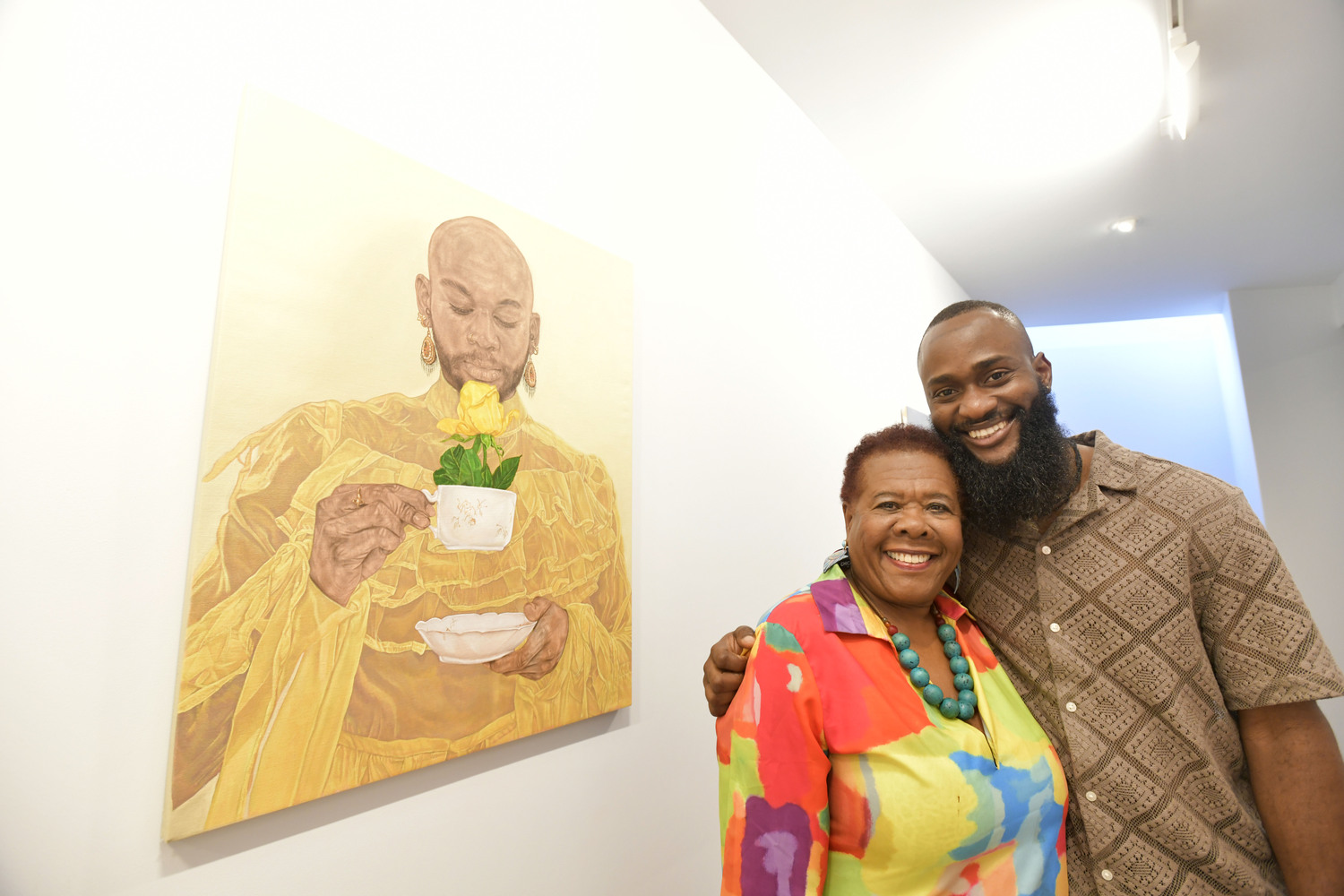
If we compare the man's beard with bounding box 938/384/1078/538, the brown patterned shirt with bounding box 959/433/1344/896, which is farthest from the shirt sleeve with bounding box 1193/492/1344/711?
the man's beard with bounding box 938/384/1078/538

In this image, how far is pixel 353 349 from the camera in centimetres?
110

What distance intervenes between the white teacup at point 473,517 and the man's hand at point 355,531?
0.06 m

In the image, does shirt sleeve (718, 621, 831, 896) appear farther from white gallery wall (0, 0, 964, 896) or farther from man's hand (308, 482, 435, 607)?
man's hand (308, 482, 435, 607)

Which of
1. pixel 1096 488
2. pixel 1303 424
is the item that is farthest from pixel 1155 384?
pixel 1096 488

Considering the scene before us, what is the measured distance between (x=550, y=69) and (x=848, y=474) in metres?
1.19

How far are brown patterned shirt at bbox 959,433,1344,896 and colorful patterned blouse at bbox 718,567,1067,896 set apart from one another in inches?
4.1

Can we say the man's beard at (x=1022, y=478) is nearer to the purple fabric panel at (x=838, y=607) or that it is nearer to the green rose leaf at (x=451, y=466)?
the purple fabric panel at (x=838, y=607)

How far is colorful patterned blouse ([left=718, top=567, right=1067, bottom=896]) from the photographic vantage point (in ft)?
3.35

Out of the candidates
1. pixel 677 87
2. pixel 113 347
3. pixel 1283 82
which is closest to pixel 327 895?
pixel 113 347

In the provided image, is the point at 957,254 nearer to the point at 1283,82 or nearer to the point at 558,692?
the point at 1283,82

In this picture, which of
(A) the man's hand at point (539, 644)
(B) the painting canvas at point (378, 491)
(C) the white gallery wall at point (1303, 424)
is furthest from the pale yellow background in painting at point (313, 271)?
(C) the white gallery wall at point (1303, 424)

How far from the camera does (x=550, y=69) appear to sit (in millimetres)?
1597

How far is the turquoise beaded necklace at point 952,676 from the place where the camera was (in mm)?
1142

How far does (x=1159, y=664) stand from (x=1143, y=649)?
0.03 meters
